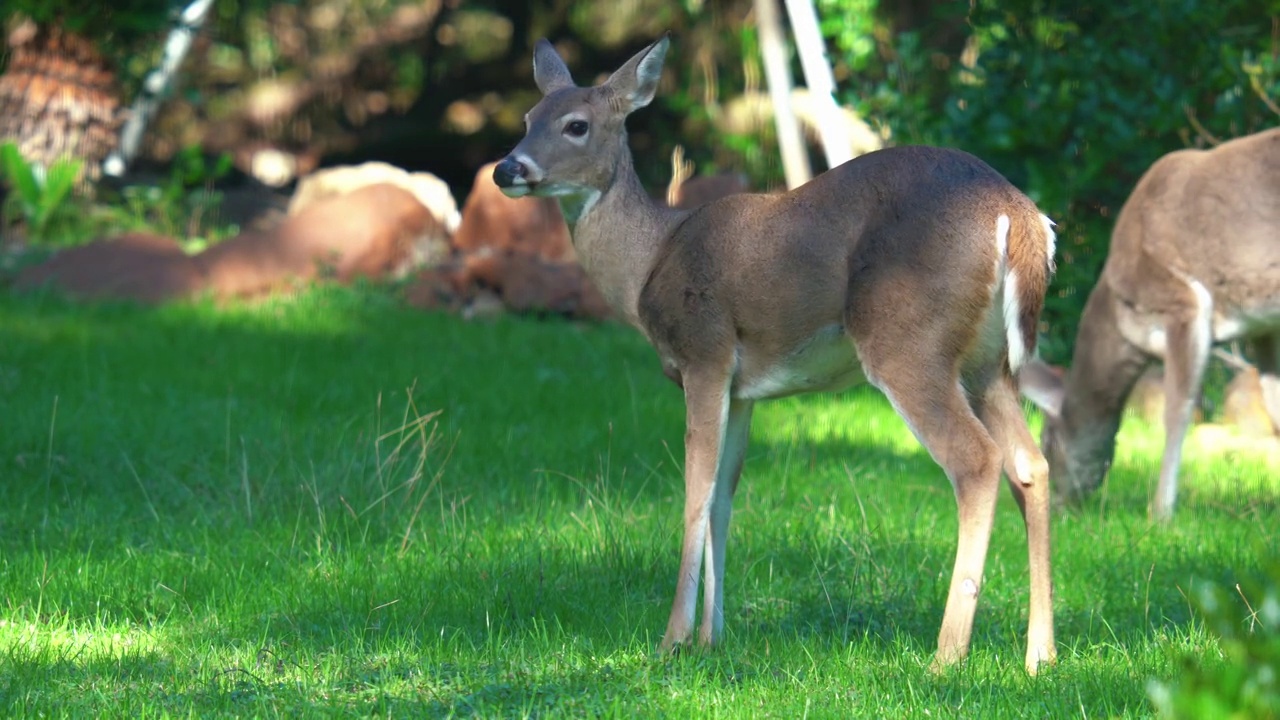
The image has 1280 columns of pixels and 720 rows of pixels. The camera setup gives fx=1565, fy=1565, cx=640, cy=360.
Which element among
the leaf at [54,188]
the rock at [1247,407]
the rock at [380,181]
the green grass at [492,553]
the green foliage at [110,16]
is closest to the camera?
the green grass at [492,553]

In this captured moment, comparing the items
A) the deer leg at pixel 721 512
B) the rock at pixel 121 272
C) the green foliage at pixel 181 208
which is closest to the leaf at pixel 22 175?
the green foliage at pixel 181 208

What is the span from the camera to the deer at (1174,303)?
7.48 metres

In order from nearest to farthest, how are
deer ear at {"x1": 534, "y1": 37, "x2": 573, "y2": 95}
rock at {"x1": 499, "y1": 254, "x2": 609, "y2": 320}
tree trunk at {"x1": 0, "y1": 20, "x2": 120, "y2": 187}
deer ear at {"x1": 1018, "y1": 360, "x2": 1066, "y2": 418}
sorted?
deer ear at {"x1": 534, "y1": 37, "x2": 573, "y2": 95}, deer ear at {"x1": 1018, "y1": 360, "x2": 1066, "y2": 418}, rock at {"x1": 499, "y1": 254, "x2": 609, "y2": 320}, tree trunk at {"x1": 0, "y1": 20, "x2": 120, "y2": 187}

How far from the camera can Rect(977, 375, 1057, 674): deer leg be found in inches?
186

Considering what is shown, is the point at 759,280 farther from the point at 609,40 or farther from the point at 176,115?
the point at 176,115

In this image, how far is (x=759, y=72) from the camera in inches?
675

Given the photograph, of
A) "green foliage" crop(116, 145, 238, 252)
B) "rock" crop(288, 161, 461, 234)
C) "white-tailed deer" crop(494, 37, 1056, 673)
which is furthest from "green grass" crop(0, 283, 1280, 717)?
"rock" crop(288, 161, 461, 234)

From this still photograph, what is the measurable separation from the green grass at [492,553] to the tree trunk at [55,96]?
471cm

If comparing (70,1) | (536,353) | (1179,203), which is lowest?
(536,353)

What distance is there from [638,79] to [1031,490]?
1.89 m

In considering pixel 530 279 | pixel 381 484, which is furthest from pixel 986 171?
pixel 530 279

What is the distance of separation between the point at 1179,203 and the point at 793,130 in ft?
21.9

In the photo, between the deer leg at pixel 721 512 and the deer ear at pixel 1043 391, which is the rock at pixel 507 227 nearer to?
the deer ear at pixel 1043 391

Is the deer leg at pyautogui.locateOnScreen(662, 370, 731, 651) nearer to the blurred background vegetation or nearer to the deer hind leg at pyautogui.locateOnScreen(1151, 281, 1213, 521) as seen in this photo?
the deer hind leg at pyautogui.locateOnScreen(1151, 281, 1213, 521)
